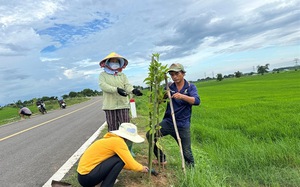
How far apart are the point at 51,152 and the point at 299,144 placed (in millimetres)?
5177

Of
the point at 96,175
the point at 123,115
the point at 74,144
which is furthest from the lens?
the point at 74,144

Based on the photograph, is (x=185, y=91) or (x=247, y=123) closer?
(x=185, y=91)

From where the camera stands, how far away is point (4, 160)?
18.9 feet

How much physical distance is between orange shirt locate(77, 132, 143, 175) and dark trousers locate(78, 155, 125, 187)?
5 cm

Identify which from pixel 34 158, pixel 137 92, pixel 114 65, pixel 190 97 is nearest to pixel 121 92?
pixel 137 92

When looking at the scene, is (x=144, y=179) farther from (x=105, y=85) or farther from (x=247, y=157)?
(x=247, y=157)

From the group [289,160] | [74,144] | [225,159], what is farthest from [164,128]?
[74,144]

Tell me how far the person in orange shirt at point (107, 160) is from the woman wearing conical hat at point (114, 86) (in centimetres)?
109

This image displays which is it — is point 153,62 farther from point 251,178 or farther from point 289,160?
point 289,160

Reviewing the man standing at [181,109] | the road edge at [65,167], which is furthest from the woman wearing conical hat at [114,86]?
the road edge at [65,167]

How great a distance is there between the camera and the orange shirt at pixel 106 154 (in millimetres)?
3363

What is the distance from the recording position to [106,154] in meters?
3.41

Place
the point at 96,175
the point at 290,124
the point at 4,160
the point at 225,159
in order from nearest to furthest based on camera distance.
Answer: the point at 96,175 < the point at 225,159 < the point at 4,160 < the point at 290,124

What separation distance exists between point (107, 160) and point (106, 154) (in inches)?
3.0
